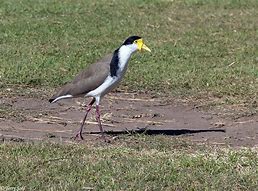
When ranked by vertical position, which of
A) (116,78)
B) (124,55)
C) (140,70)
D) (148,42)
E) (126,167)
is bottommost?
(148,42)

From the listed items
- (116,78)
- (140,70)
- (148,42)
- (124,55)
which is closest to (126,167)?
(116,78)

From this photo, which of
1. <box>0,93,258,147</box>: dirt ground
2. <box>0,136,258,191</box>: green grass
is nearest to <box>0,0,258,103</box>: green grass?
<box>0,93,258,147</box>: dirt ground

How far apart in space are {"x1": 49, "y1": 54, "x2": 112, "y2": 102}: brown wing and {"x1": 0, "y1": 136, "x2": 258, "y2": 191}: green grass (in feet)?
2.71

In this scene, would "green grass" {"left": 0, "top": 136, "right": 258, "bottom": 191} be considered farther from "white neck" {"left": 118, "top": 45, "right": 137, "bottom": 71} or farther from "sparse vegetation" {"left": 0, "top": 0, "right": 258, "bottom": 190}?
"white neck" {"left": 118, "top": 45, "right": 137, "bottom": 71}

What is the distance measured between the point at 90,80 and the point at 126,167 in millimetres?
1796

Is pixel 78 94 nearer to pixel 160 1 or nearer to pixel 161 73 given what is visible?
pixel 161 73

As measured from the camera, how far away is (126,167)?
6.93 meters

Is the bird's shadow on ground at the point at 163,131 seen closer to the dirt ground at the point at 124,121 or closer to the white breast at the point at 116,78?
the dirt ground at the point at 124,121

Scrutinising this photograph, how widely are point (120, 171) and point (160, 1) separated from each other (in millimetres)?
11610

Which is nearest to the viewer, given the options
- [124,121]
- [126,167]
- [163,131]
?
[126,167]

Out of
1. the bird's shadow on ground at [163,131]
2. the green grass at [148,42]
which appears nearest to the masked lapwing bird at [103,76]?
the bird's shadow on ground at [163,131]

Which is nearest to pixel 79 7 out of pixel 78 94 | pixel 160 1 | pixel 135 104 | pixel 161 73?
pixel 160 1

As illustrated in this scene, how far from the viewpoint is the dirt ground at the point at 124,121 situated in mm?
8477

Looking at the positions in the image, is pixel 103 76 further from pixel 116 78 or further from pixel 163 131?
pixel 163 131
